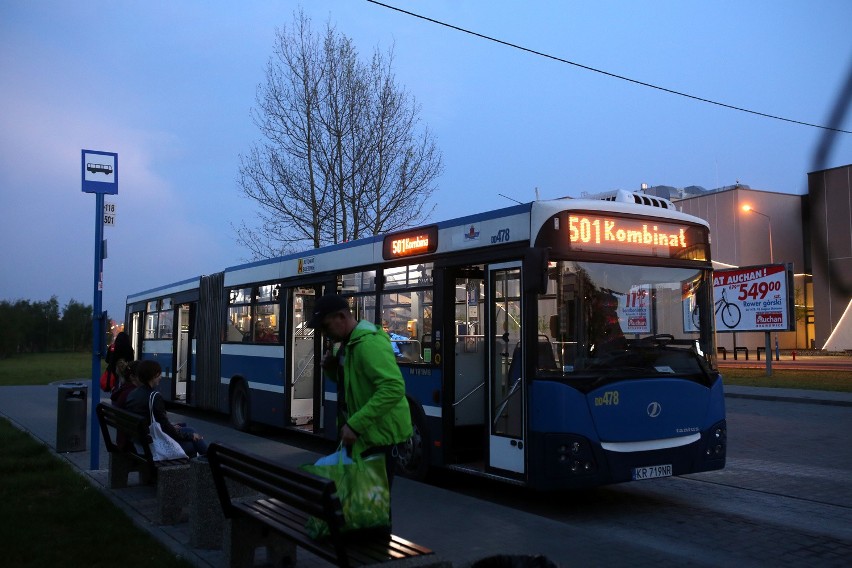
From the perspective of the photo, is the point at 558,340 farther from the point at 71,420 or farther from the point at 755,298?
the point at 755,298

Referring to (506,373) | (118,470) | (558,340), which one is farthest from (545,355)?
(118,470)

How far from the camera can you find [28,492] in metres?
8.26

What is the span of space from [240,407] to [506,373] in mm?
8167

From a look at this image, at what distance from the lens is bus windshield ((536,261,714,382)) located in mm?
7777

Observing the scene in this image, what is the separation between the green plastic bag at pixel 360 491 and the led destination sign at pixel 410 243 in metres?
5.40

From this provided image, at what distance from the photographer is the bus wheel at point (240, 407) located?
14.7m

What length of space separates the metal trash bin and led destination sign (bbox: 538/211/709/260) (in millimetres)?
7448

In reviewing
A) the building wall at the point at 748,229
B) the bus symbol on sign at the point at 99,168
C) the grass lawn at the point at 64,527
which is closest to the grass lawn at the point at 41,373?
the bus symbol on sign at the point at 99,168

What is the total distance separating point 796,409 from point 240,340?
1307 cm

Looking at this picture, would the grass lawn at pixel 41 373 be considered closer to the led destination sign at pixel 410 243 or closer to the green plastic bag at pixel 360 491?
the led destination sign at pixel 410 243

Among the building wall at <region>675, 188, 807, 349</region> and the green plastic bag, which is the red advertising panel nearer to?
the building wall at <region>675, 188, 807, 349</region>

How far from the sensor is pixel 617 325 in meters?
7.93

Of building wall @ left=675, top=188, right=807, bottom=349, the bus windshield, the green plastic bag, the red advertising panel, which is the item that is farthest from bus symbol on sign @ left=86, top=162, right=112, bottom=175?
building wall @ left=675, top=188, right=807, bottom=349

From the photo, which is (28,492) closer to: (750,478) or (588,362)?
(588,362)
